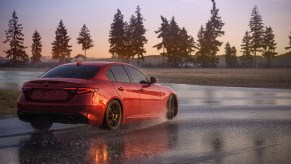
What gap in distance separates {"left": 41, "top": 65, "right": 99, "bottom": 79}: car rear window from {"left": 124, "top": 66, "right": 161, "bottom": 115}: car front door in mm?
1199

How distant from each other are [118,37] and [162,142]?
91.8 m

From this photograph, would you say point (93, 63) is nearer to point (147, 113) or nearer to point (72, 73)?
point (72, 73)

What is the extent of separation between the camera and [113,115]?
29.9 feet

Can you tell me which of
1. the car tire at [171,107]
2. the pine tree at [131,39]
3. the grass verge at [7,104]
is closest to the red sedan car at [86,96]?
the car tire at [171,107]

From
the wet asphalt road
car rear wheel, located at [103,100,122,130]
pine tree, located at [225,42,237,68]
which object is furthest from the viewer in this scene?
pine tree, located at [225,42,237,68]

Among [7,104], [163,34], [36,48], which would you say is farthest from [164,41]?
[7,104]

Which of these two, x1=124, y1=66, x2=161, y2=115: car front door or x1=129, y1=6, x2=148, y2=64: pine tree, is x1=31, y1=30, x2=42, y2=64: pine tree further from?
x1=124, y1=66, x2=161, y2=115: car front door

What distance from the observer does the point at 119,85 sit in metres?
9.30

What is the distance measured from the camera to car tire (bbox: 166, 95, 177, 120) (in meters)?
11.4

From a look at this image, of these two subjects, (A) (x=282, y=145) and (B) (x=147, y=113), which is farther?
(B) (x=147, y=113)

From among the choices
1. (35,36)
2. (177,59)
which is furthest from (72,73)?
(35,36)

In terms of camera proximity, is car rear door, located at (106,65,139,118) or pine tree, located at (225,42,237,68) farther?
pine tree, located at (225,42,237,68)

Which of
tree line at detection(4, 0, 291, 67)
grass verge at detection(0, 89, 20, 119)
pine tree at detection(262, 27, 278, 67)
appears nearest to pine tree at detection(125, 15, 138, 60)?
tree line at detection(4, 0, 291, 67)

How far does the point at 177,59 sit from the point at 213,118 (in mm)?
94593
